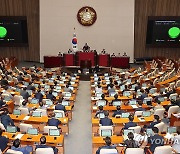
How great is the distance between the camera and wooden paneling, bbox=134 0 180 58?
97.0 feet

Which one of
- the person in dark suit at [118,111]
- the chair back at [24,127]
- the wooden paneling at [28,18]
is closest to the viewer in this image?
the chair back at [24,127]

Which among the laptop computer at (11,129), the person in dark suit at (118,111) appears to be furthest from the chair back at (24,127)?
the person in dark suit at (118,111)

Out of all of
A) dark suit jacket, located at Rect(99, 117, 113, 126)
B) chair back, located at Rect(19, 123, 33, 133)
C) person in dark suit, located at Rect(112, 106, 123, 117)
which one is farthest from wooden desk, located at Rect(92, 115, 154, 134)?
chair back, located at Rect(19, 123, 33, 133)

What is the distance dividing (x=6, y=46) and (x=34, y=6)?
15.6 ft

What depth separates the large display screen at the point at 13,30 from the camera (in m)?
29.6

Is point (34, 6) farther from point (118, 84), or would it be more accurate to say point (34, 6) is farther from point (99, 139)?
point (99, 139)

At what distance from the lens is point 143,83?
64.0 feet

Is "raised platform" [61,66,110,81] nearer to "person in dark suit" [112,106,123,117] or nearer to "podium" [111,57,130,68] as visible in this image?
"podium" [111,57,130,68]

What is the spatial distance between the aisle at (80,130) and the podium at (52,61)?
920 cm

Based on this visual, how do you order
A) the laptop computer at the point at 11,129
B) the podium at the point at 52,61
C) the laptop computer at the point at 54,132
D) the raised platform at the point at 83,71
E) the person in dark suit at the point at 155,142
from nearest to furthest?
the person in dark suit at the point at 155,142, the laptop computer at the point at 54,132, the laptop computer at the point at 11,129, the raised platform at the point at 83,71, the podium at the point at 52,61

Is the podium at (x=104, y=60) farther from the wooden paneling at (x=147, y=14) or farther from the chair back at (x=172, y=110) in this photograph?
the chair back at (x=172, y=110)

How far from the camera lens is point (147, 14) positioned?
2984 centimetres

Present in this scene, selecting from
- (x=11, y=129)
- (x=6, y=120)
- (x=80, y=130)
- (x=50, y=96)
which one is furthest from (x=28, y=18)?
(x=11, y=129)

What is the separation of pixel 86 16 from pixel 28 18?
5.67 metres
